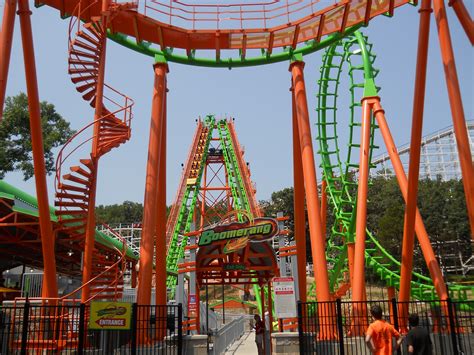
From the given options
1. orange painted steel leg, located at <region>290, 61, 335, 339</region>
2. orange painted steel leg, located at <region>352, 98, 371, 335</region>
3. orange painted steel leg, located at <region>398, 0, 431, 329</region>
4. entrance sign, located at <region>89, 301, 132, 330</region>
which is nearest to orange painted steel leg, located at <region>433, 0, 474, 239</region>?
orange painted steel leg, located at <region>398, 0, 431, 329</region>

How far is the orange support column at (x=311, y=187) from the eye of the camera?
11.9 meters

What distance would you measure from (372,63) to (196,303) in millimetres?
11477

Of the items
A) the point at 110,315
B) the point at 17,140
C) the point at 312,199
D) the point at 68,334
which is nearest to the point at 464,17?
the point at 312,199

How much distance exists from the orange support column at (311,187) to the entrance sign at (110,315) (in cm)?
498

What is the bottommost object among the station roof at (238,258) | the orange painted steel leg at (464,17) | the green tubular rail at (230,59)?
the station roof at (238,258)

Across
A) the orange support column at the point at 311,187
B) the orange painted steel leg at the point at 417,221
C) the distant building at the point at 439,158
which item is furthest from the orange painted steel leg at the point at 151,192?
the distant building at the point at 439,158

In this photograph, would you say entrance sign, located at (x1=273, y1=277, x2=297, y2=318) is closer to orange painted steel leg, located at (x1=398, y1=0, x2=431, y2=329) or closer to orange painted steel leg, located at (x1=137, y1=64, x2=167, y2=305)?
orange painted steel leg, located at (x1=398, y1=0, x2=431, y2=329)

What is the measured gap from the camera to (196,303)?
1295cm

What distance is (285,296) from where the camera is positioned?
37.4ft

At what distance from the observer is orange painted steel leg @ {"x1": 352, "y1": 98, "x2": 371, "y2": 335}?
1181 centimetres

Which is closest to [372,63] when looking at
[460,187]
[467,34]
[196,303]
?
[467,34]

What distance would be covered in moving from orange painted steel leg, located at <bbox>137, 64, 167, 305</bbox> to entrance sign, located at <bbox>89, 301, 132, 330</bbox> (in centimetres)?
222

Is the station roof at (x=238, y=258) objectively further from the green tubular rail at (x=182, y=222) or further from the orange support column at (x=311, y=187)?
the green tubular rail at (x=182, y=222)

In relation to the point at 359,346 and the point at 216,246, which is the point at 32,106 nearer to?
the point at 216,246
